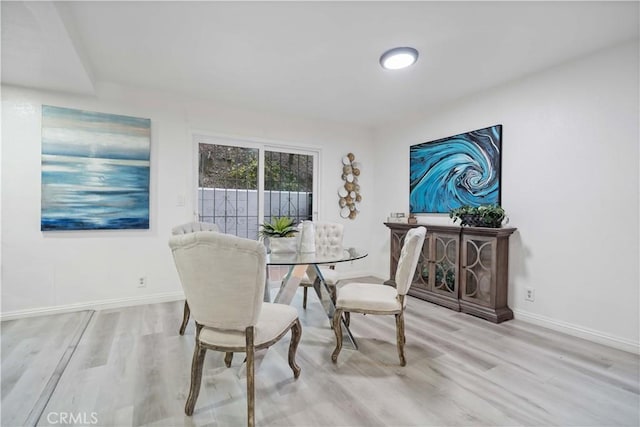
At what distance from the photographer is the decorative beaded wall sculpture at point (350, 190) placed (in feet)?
15.0

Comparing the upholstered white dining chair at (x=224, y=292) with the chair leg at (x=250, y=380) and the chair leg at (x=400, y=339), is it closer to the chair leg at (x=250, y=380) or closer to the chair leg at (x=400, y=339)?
the chair leg at (x=250, y=380)

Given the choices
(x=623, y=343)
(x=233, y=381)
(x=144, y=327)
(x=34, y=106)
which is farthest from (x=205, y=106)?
(x=623, y=343)

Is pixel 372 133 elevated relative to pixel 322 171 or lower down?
elevated

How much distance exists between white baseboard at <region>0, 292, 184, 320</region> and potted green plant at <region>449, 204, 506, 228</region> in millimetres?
3237

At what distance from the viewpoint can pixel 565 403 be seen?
1634 mm

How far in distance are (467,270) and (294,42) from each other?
2.67 metres

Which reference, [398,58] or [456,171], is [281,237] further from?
[456,171]

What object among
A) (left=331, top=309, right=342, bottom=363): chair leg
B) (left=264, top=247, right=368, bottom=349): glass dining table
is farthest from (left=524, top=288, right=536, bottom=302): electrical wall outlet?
(left=331, top=309, right=342, bottom=363): chair leg

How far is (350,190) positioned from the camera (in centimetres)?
458

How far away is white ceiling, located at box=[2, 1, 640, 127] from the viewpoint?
76.2 inches

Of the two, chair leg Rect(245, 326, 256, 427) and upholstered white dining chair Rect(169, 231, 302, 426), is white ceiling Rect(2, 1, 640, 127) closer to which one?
upholstered white dining chair Rect(169, 231, 302, 426)

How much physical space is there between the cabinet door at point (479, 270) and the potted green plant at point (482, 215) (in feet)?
0.48

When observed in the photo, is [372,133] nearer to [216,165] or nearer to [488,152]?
[488,152]

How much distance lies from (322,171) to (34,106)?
10.4 feet
